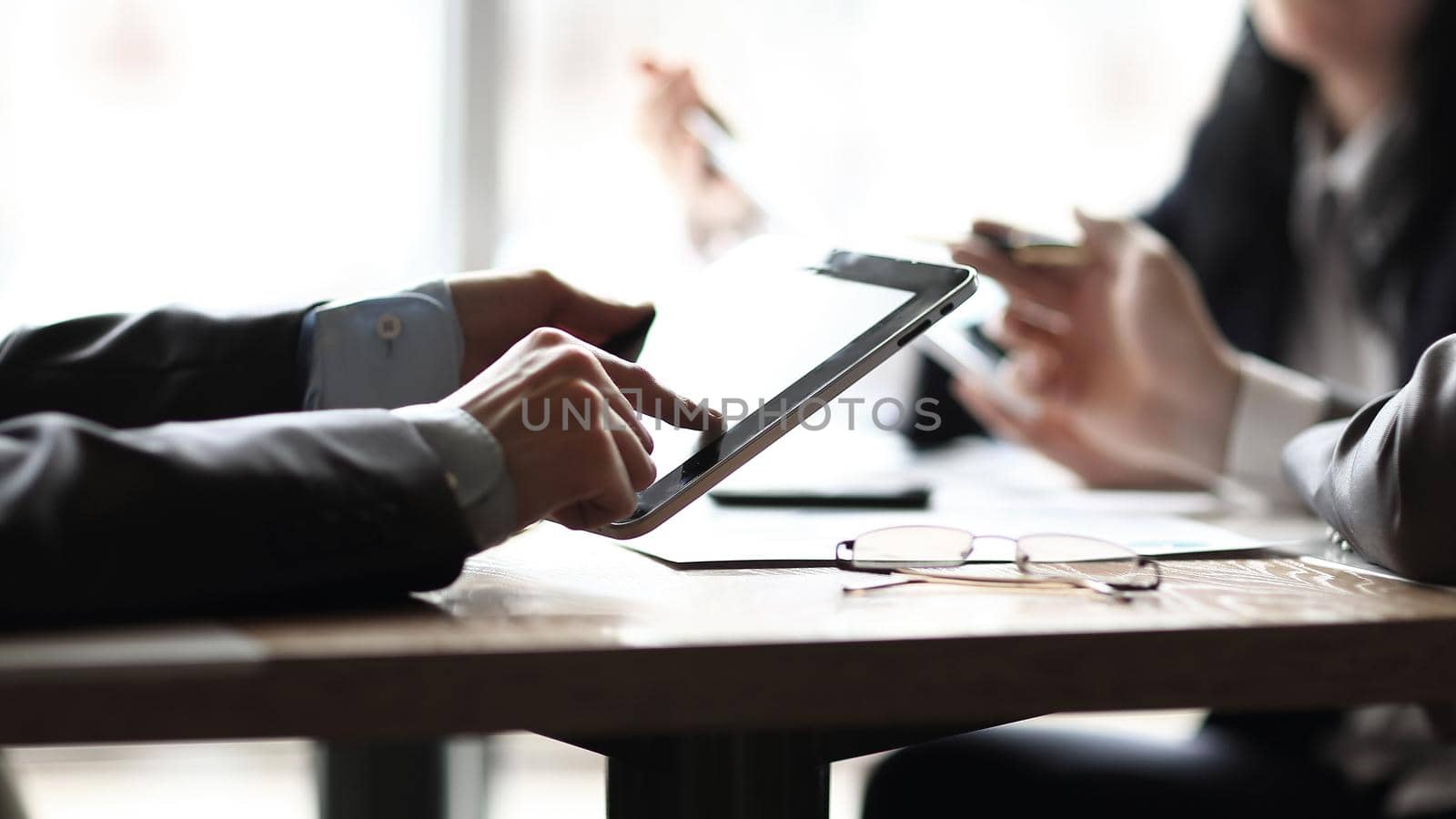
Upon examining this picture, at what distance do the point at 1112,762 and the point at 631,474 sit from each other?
0.50 meters

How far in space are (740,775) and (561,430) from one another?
0.51ft

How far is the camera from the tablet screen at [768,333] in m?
0.59

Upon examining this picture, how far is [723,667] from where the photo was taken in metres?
0.41

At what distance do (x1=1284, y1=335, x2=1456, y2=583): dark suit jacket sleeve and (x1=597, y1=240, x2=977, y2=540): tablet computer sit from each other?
19cm

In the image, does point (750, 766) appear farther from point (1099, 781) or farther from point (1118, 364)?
point (1118, 364)

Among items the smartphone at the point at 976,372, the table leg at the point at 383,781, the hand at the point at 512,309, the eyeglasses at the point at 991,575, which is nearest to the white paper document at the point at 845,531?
the eyeglasses at the point at 991,575

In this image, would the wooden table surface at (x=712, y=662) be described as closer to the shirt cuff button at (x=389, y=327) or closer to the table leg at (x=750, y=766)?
the table leg at (x=750, y=766)

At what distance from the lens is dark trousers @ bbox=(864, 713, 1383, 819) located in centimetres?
83

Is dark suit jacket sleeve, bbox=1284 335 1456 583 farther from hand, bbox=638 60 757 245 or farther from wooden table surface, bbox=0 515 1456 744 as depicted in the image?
hand, bbox=638 60 757 245

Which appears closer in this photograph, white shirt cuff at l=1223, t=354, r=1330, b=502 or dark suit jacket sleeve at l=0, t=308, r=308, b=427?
dark suit jacket sleeve at l=0, t=308, r=308, b=427

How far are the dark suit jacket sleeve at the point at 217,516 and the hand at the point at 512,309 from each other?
9.0 inches

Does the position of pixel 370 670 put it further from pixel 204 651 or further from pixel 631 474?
pixel 631 474

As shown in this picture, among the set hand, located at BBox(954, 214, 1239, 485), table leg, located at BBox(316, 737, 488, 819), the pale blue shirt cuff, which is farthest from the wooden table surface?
table leg, located at BBox(316, 737, 488, 819)

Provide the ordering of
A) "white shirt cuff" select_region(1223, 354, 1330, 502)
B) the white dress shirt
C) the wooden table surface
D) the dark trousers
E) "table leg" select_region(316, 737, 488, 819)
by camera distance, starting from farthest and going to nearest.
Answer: the white dress shirt, "table leg" select_region(316, 737, 488, 819), "white shirt cuff" select_region(1223, 354, 1330, 502), the dark trousers, the wooden table surface
